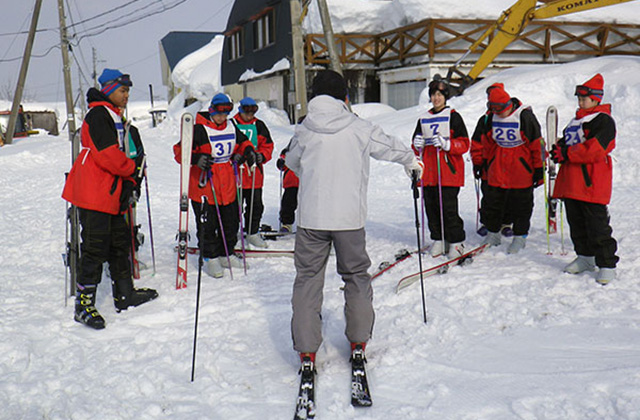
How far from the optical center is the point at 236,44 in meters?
29.3

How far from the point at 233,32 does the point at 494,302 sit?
90.0ft

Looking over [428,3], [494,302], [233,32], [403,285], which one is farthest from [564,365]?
[233,32]

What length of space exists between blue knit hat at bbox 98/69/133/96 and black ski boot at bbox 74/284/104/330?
1.67 meters

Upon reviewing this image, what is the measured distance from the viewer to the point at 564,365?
3.36m

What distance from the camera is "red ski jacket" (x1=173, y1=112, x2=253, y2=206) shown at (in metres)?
5.63

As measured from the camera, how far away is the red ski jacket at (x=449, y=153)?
5738mm

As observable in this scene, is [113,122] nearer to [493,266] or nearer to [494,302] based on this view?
[494,302]

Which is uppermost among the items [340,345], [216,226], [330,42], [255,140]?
[330,42]

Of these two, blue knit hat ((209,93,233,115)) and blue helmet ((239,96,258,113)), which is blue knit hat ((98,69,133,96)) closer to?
blue knit hat ((209,93,233,115))

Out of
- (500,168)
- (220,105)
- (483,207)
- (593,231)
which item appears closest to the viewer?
(593,231)

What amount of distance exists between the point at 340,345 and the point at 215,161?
2.65 metres

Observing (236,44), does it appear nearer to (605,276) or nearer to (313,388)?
(605,276)

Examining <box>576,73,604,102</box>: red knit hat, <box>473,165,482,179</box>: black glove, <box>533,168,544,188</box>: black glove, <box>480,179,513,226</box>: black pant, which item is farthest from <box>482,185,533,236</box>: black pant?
<box>576,73,604,102</box>: red knit hat

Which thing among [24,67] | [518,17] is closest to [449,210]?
[518,17]
